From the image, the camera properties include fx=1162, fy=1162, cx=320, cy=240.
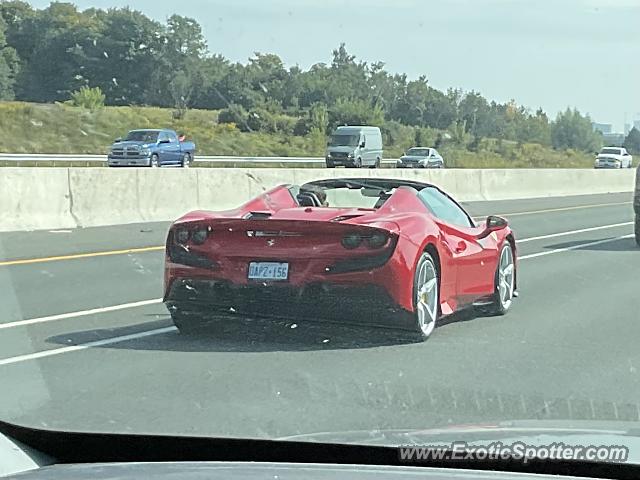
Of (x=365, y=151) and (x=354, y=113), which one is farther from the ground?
(x=354, y=113)

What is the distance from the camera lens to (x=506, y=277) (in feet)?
38.0

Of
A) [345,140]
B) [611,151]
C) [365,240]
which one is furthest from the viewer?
[611,151]

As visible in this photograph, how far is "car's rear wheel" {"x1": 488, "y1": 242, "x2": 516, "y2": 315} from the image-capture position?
447 inches

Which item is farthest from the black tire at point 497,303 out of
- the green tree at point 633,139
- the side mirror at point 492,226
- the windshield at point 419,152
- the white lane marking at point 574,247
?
the windshield at point 419,152

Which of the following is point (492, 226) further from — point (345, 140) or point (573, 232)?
point (345, 140)

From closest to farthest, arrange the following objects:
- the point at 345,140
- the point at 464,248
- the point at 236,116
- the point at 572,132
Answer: the point at 464,248
the point at 345,140
the point at 236,116
the point at 572,132

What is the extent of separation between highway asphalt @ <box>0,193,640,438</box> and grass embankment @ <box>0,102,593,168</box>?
4164cm

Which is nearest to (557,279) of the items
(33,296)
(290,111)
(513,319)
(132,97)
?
(513,319)

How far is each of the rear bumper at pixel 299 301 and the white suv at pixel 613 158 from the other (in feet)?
188

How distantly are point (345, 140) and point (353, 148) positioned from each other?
0.87m

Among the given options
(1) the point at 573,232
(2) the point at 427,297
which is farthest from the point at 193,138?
(2) the point at 427,297

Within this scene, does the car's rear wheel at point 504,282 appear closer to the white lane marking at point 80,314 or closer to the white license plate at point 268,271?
the white license plate at point 268,271

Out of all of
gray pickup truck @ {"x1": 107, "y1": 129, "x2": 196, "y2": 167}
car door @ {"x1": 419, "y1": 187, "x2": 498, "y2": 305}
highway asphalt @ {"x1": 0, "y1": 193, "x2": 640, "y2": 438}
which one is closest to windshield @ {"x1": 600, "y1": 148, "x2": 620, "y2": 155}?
gray pickup truck @ {"x1": 107, "y1": 129, "x2": 196, "y2": 167}

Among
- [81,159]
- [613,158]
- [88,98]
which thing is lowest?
[613,158]
